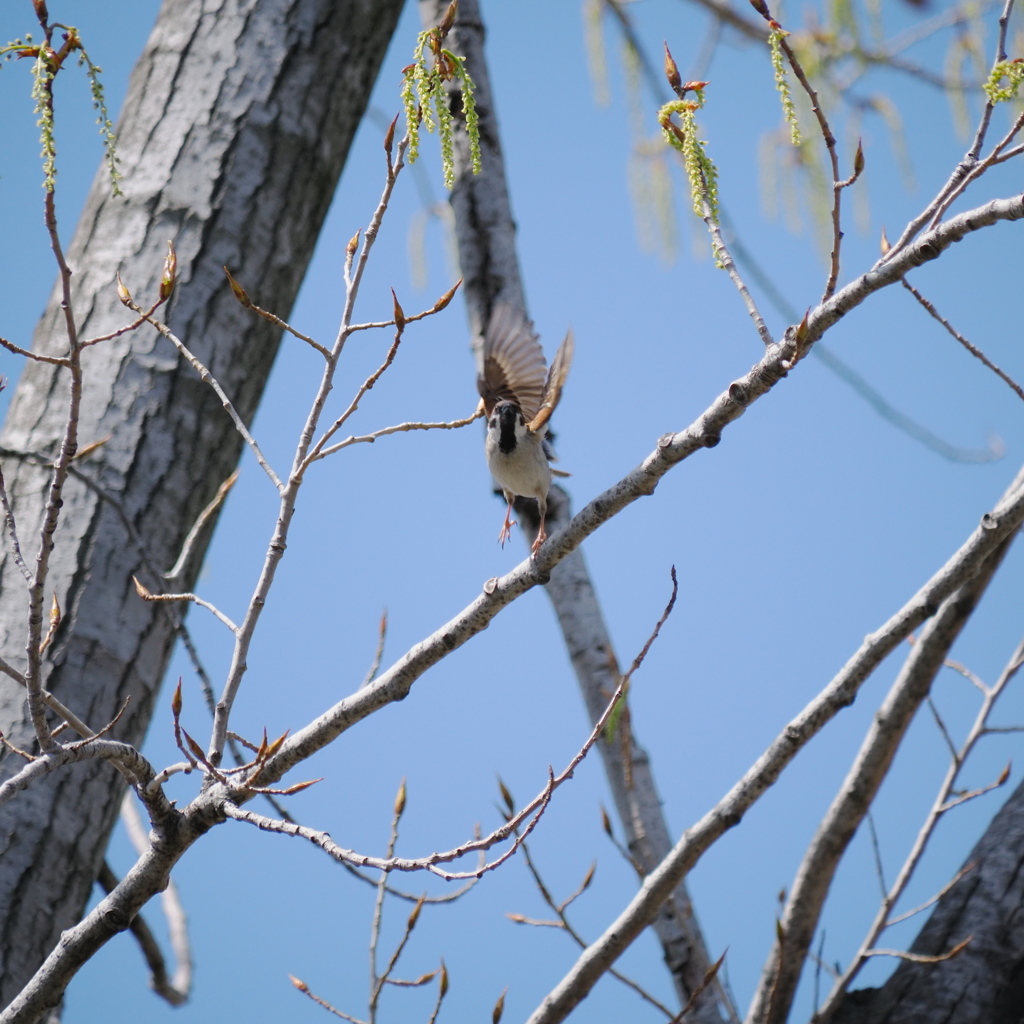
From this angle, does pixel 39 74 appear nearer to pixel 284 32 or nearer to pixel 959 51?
pixel 284 32

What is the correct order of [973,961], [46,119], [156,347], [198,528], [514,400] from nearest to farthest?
1. [46,119]
2. [198,528]
3. [973,961]
4. [156,347]
5. [514,400]

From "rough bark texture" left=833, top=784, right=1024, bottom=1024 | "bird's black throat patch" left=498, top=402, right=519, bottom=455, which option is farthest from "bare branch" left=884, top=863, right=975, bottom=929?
"bird's black throat patch" left=498, top=402, right=519, bottom=455

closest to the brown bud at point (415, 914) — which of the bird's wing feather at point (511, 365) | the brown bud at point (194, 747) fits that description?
the brown bud at point (194, 747)

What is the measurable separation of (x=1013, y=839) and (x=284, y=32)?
302 cm

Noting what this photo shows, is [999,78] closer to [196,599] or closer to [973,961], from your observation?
[196,599]

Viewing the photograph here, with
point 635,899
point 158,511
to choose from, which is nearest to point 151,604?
point 158,511

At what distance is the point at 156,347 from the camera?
8.57ft

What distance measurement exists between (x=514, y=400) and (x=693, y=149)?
1.47 m

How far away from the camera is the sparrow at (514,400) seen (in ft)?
8.96

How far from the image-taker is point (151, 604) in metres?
2.49

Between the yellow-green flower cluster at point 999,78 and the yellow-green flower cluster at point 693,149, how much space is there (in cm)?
38

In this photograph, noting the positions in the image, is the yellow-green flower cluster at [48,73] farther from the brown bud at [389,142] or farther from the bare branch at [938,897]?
the bare branch at [938,897]

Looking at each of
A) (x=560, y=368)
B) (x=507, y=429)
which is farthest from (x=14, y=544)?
(x=507, y=429)

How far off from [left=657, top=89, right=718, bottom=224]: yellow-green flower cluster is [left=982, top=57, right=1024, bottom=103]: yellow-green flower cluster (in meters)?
0.38
